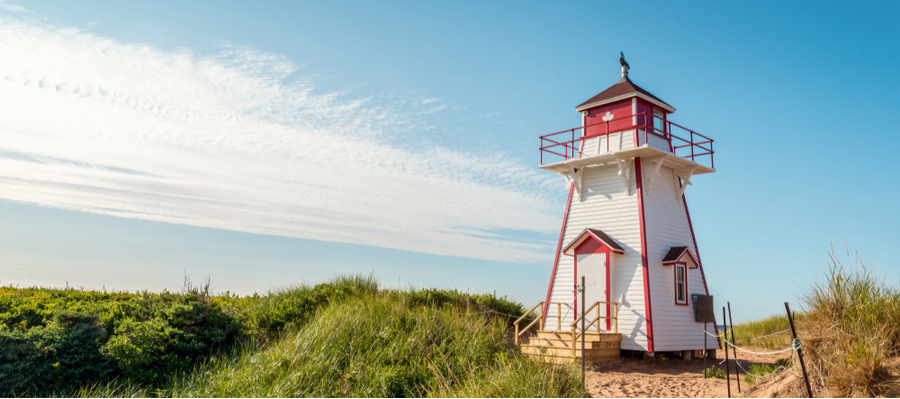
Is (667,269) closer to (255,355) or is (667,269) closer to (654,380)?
(654,380)

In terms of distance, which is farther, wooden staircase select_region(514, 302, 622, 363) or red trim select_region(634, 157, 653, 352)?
red trim select_region(634, 157, 653, 352)

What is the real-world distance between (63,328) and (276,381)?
4.84 meters

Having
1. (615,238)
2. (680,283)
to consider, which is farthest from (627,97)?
(680,283)

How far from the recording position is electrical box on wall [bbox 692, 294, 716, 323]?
16.9 metres

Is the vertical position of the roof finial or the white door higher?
the roof finial

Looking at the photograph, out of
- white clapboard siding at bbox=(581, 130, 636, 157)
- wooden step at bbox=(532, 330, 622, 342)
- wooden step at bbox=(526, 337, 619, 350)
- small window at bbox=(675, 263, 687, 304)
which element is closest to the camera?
wooden step at bbox=(526, 337, 619, 350)

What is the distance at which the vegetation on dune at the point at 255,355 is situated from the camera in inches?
381

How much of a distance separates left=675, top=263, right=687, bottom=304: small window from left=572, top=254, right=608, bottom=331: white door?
232 cm

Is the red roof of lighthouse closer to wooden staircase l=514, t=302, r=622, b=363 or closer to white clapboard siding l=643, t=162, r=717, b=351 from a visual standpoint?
white clapboard siding l=643, t=162, r=717, b=351

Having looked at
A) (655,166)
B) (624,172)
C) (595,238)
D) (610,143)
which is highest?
(610,143)

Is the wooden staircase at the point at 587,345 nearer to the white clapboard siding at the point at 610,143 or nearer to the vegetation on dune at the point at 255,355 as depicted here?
the vegetation on dune at the point at 255,355

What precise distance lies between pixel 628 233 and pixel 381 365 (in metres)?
9.98

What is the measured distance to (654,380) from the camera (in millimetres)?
13617

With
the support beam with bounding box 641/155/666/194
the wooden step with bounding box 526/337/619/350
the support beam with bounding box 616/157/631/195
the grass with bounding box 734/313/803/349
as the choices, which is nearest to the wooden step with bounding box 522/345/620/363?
the wooden step with bounding box 526/337/619/350
